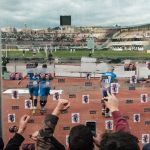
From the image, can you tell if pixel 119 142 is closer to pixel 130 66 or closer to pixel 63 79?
pixel 63 79

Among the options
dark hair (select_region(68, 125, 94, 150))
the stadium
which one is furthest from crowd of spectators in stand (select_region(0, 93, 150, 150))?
the stadium

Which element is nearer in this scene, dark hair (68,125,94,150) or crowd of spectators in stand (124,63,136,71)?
dark hair (68,125,94,150)

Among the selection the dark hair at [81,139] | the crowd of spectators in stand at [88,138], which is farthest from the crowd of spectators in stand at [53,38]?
the dark hair at [81,139]

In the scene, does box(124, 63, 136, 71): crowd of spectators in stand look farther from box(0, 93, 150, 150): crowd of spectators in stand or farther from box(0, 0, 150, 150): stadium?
box(0, 93, 150, 150): crowd of spectators in stand

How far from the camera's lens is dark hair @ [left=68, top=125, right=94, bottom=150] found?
3.04m

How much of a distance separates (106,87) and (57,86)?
3.27 meters

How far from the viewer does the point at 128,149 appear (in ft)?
8.49

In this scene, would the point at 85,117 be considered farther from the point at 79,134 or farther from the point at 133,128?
the point at 79,134

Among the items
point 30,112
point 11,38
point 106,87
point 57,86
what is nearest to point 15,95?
point 11,38

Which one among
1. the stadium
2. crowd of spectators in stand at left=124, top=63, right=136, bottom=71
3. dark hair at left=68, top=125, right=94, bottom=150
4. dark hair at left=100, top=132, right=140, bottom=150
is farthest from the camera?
crowd of spectators in stand at left=124, top=63, right=136, bottom=71

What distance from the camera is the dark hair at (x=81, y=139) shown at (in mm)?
3043

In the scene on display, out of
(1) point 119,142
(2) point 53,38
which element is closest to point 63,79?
(2) point 53,38

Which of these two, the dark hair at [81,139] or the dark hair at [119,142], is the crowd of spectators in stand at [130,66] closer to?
the dark hair at [81,139]

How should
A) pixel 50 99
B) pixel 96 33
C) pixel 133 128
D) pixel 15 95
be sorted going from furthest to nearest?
pixel 50 99 → pixel 133 128 → pixel 96 33 → pixel 15 95
